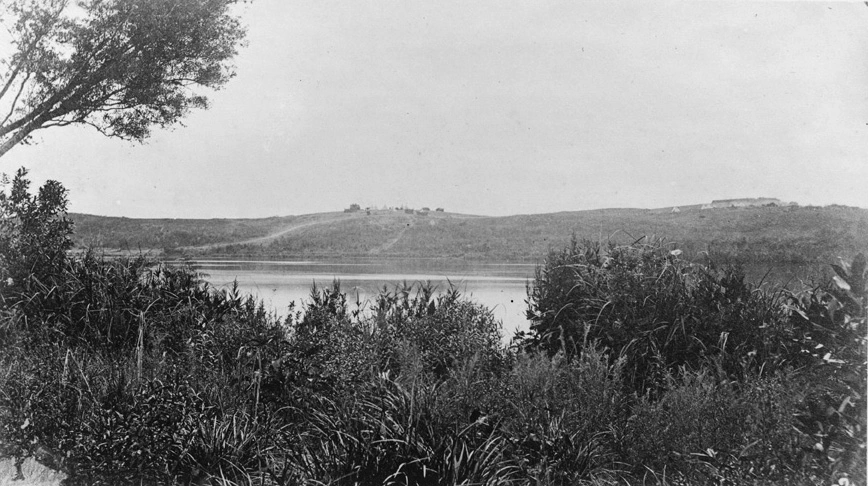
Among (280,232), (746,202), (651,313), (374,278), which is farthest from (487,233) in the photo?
(746,202)

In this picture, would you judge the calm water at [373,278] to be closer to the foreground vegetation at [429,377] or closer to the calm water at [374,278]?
the calm water at [374,278]

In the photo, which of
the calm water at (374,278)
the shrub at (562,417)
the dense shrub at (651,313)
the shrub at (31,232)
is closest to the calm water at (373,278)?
the calm water at (374,278)

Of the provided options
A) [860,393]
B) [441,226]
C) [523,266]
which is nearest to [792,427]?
[860,393]

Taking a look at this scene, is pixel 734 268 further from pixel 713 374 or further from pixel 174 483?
pixel 174 483

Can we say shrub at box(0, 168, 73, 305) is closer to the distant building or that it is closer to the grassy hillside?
the grassy hillside

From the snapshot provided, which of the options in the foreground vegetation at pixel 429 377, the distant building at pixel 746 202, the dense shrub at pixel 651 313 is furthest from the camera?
the distant building at pixel 746 202
